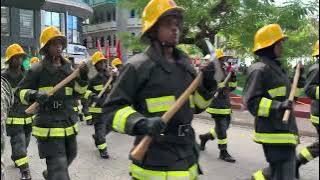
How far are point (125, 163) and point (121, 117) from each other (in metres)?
5.09

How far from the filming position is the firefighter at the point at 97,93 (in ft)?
29.9

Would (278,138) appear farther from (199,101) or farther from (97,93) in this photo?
(97,93)

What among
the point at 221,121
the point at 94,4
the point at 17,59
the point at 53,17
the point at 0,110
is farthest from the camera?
the point at 94,4

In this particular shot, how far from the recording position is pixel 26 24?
37500 mm

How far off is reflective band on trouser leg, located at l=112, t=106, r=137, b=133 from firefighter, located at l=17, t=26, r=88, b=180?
211 cm

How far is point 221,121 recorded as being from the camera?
8547 mm

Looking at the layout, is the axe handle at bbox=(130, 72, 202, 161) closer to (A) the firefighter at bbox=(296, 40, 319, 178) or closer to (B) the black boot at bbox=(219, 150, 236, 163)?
(A) the firefighter at bbox=(296, 40, 319, 178)

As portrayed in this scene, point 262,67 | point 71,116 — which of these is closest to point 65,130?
point 71,116

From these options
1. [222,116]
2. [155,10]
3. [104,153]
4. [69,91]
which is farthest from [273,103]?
[104,153]

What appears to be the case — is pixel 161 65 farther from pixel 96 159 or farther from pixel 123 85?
pixel 96 159

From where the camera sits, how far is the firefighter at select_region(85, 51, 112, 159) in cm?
911

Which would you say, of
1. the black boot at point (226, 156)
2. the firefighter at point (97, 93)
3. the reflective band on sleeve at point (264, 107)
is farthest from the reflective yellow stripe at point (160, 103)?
the firefighter at point (97, 93)

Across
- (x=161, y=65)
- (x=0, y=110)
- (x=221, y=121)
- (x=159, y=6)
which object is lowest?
(x=221, y=121)

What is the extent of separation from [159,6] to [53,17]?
43.0 meters
